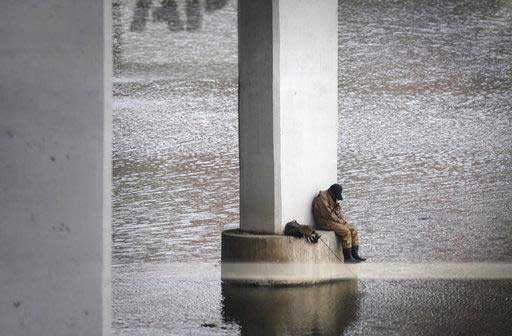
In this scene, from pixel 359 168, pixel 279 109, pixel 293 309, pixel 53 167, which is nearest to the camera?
pixel 53 167

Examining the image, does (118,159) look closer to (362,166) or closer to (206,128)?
(206,128)

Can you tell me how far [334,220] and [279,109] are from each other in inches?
56.9

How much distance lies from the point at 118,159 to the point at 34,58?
1657cm

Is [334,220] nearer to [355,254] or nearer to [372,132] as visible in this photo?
Answer: [355,254]

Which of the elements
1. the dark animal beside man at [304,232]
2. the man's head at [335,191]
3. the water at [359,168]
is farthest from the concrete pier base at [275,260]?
the man's head at [335,191]

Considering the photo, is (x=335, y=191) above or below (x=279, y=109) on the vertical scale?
below

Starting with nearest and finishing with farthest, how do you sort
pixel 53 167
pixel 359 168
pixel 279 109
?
pixel 53 167 < pixel 279 109 < pixel 359 168

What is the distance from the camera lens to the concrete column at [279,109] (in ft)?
29.5

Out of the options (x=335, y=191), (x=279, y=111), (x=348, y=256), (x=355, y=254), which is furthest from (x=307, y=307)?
(x=279, y=111)

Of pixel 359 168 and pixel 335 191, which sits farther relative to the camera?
pixel 359 168

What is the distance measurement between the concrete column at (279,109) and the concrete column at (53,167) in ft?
17.5

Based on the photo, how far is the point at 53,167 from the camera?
3713mm

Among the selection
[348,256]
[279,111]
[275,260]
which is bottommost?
[348,256]

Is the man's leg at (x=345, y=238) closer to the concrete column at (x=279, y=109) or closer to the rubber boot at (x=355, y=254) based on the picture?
the rubber boot at (x=355, y=254)
